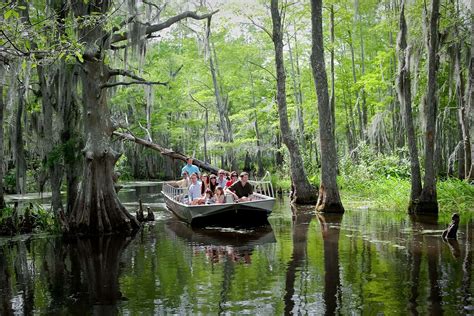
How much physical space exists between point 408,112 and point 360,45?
1592 centimetres

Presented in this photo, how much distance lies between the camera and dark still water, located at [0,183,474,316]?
261 inches

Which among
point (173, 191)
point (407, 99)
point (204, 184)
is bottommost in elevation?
point (173, 191)

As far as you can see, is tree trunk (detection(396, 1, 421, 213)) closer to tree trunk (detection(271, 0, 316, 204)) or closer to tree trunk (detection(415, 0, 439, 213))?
tree trunk (detection(415, 0, 439, 213))

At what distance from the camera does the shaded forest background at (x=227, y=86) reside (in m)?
13.5

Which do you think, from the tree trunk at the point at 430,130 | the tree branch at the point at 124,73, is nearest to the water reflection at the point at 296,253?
the tree trunk at the point at 430,130

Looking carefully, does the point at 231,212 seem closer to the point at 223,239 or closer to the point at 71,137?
the point at 223,239

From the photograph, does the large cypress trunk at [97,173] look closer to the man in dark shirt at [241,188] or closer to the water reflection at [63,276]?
the water reflection at [63,276]

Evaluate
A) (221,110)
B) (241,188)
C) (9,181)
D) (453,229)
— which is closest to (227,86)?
(221,110)

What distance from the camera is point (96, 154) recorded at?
13.6 meters

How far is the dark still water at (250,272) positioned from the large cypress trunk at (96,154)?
2.77ft

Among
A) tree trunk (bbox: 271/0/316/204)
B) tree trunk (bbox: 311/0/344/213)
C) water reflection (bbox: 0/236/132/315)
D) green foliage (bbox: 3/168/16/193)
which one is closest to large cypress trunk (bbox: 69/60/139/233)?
water reflection (bbox: 0/236/132/315)

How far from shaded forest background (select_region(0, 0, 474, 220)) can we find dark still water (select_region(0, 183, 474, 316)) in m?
3.32

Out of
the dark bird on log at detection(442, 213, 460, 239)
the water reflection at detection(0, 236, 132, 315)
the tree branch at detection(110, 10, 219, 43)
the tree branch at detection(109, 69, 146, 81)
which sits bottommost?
the water reflection at detection(0, 236, 132, 315)

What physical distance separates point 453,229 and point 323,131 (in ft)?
24.2
